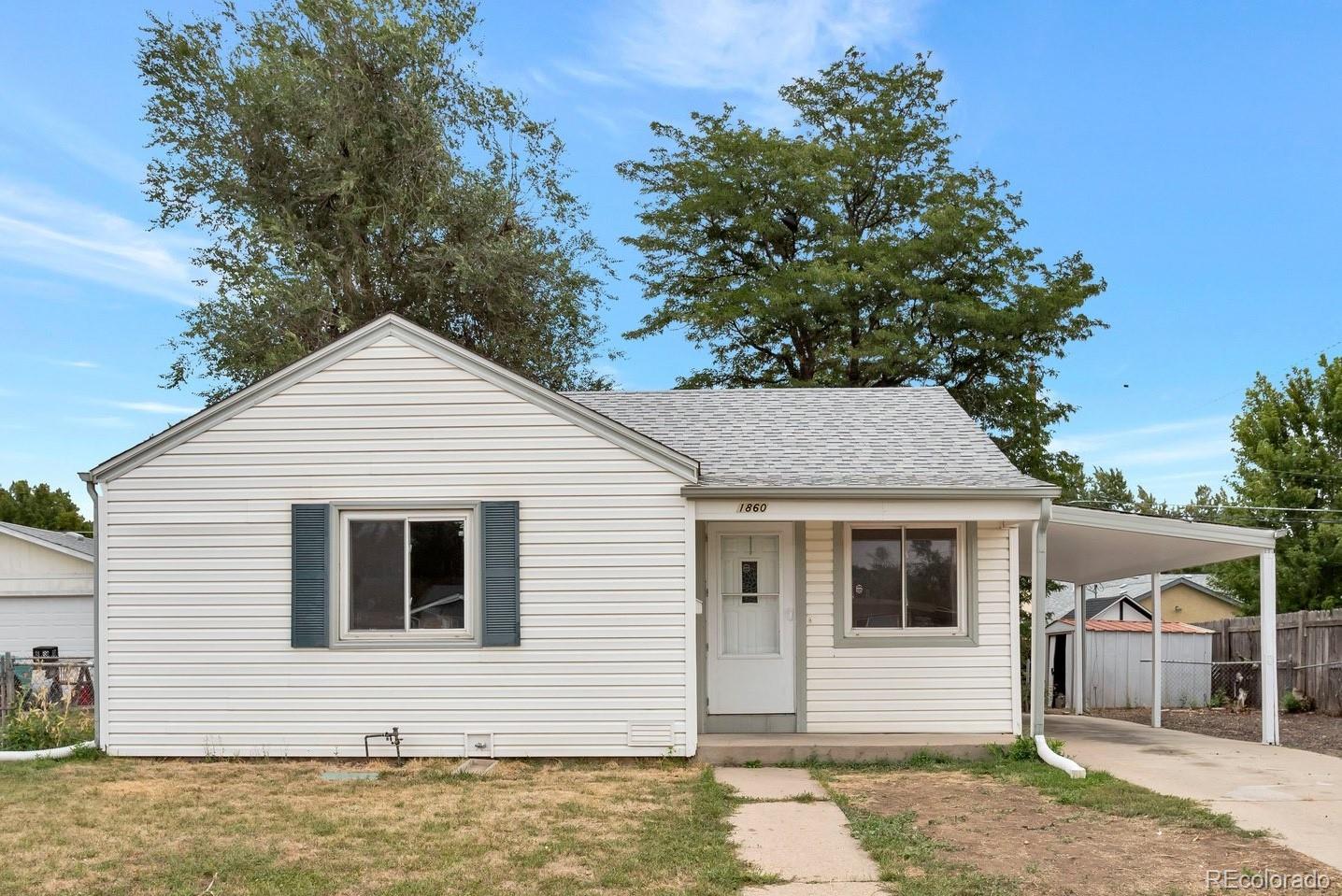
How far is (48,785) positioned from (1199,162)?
56.3 feet

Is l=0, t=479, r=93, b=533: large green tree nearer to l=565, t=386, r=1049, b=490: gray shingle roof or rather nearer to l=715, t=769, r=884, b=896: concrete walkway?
l=565, t=386, r=1049, b=490: gray shingle roof

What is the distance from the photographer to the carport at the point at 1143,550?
1082 centimetres

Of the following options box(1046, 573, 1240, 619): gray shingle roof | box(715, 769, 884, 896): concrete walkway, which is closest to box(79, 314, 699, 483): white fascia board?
box(715, 769, 884, 896): concrete walkway

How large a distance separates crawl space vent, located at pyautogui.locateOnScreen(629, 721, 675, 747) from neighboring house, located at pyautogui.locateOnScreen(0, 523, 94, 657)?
46.3 ft

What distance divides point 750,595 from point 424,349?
3.99 meters

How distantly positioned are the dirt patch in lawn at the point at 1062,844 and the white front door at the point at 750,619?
83.1 inches

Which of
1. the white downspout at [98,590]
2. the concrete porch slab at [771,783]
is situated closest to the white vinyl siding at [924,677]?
the concrete porch slab at [771,783]

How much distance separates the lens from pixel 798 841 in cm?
723

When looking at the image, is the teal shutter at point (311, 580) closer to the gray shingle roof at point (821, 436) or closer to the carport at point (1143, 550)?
the gray shingle roof at point (821, 436)

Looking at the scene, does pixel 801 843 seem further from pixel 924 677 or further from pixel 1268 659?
pixel 1268 659

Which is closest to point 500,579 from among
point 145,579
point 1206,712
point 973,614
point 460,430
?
point 460,430

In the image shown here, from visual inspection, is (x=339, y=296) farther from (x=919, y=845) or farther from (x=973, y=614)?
(x=919, y=845)

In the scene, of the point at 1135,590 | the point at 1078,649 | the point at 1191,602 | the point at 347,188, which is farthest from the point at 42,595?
the point at 1191,602

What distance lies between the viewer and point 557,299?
2580 centimetres
